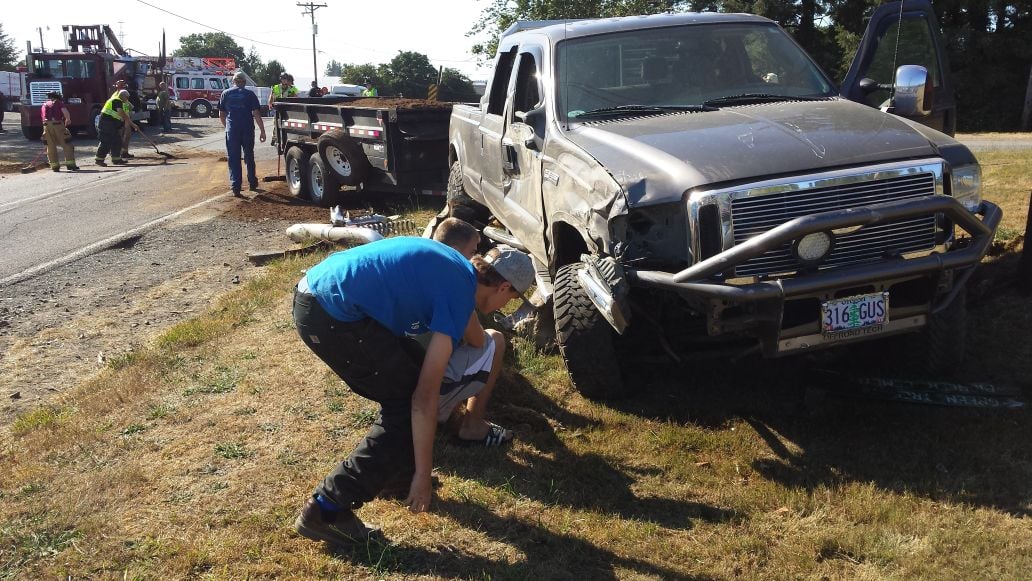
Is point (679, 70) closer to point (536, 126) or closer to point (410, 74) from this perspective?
point (536, 126)

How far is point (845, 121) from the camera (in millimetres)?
4652

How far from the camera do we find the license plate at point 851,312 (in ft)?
13.3

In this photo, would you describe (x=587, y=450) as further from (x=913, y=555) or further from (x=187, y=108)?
(x=187, y=108)

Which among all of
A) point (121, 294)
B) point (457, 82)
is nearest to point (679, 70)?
point (121, 294)

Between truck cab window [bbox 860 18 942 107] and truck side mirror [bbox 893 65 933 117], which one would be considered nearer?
truck side mirror [bbox 893 65 933 117]

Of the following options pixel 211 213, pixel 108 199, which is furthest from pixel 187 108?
pixel 211 213

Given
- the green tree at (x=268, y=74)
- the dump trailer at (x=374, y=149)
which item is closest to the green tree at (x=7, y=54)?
the green tree at (x=268, y=74)

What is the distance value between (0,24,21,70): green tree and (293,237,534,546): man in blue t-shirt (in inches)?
2797

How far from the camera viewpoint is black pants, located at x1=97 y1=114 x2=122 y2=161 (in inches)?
782

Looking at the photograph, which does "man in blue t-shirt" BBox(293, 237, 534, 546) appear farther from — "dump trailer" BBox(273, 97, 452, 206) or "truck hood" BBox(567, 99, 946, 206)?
"dump trailer" BBox(273, 97, 452, 206)

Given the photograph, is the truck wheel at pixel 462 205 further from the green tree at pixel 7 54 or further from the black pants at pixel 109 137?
the green tree at pixel 7 54

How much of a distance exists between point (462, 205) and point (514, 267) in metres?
4.59

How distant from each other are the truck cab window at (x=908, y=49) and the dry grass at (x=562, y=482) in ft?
6.47

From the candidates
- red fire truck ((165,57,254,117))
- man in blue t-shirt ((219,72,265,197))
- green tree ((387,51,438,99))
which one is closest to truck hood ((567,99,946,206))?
man in blue t-shirt ((219,72,265,197))
